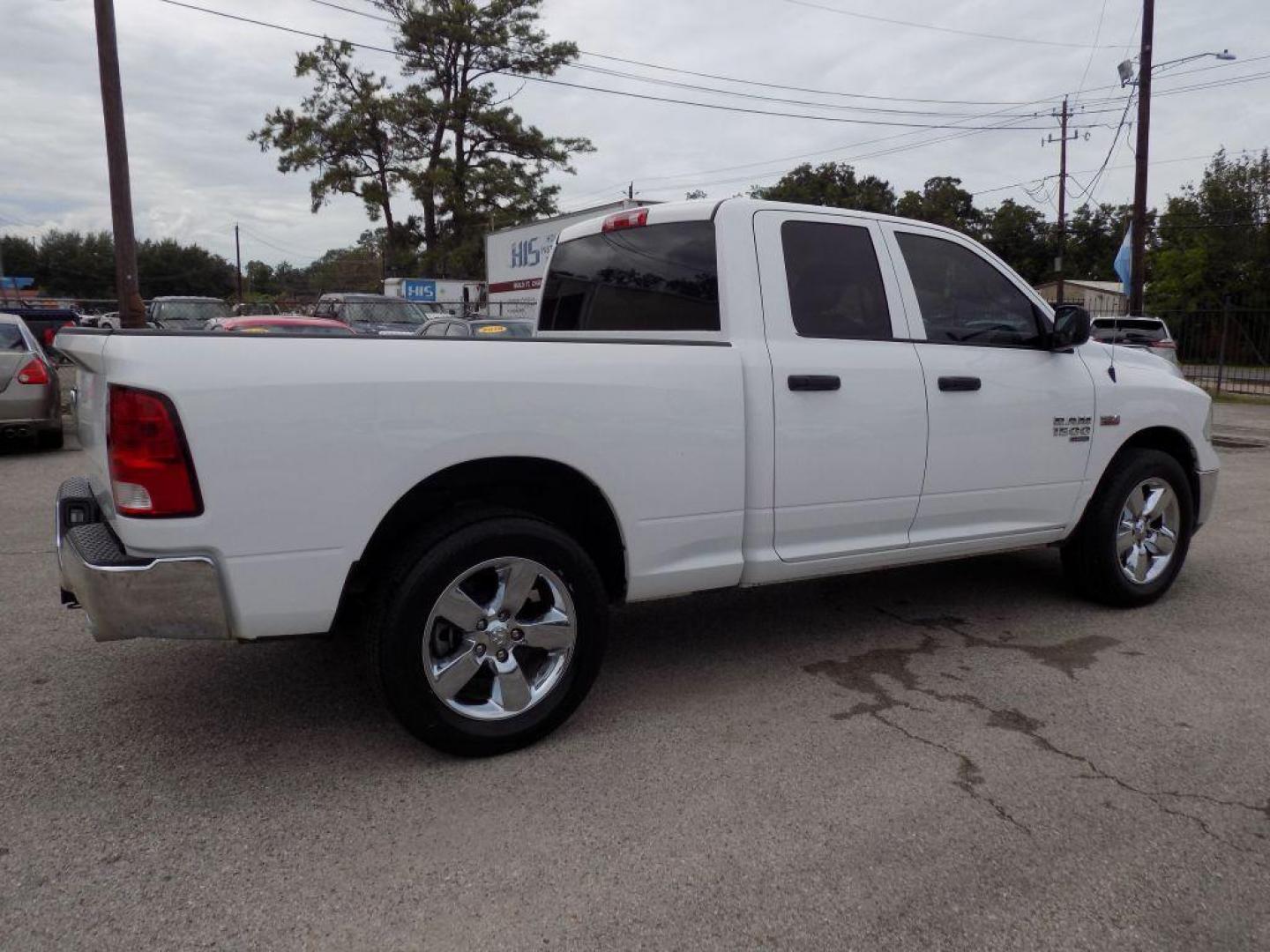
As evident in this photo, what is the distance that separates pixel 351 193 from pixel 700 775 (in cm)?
4167

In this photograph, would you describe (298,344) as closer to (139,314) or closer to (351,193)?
(139,314)

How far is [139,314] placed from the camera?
522 inches

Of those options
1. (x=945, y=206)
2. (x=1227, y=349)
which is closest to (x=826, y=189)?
(x=945, y=206)

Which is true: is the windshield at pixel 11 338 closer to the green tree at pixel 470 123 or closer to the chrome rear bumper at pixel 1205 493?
the chrome rear bumper at pixel 1205 493

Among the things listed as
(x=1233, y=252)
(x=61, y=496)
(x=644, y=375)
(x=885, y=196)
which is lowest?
(x=61, y=496)

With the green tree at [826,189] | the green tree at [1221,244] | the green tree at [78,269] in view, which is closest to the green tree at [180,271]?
the green tree at [78,269]

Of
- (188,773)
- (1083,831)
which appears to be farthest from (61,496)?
(1083,831)

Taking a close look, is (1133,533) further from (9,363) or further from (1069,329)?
(9,363)

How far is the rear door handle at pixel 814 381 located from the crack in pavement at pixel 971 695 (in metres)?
1.23

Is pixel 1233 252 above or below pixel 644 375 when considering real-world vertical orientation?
above

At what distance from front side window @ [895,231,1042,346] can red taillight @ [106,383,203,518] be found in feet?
9.83

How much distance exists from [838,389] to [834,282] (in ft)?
1.65

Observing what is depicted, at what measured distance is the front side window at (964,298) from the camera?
13.8 ft

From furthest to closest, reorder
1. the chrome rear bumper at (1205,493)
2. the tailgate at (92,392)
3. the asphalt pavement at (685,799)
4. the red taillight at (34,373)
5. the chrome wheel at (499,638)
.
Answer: the red taillight at (34,373) < the chrome rear bumper at (1205,493) < the chrome wheel at (499,638) < the tailgate at (92,392) < the asphalt pavement at (685,799)
